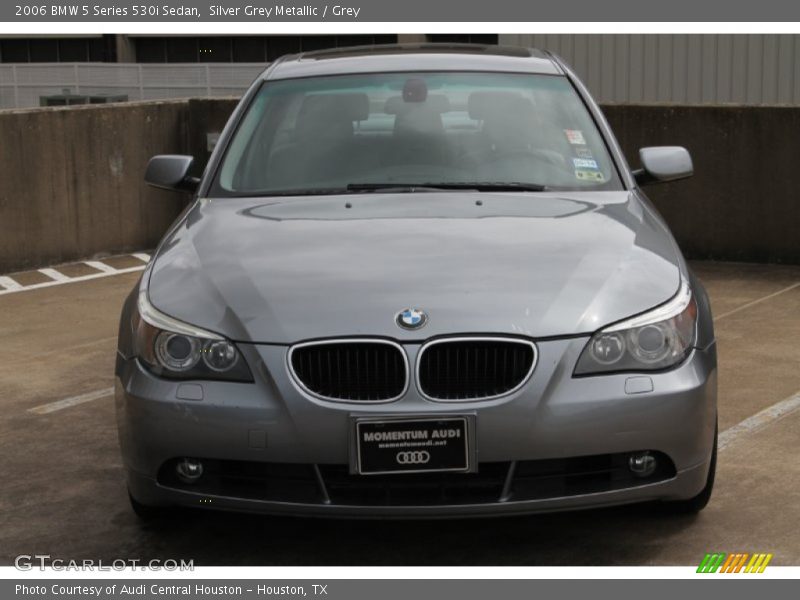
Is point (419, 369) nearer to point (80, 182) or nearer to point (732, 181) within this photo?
point (732, 181)

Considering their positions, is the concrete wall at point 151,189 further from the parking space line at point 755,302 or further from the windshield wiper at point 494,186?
the windshield wiper at point 494,186

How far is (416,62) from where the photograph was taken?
20.6 feet

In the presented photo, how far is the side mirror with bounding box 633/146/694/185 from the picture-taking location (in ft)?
20.2

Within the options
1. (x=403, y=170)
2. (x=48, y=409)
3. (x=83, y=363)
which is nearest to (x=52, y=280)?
(x=83, y=363)

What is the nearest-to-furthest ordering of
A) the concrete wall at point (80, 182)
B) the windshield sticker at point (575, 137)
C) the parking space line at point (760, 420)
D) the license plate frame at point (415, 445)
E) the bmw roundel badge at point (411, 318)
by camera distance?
1. the license plate frame at point (415, 445)
2. the bmw roundel badge at point (411, 318)
3. the windshield sticker at point (575, 137)
4. the parking space line at point (760, 420)
5. the concrete wall at point (80, 182)

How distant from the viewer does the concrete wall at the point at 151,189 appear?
11.0m

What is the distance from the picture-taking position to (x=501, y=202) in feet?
17.5

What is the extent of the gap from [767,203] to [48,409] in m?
6.13

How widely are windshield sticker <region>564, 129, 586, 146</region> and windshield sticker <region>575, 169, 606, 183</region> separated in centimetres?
19

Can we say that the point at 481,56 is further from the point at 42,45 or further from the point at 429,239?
the point at 42,45

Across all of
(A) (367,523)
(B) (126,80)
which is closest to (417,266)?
(A) (367,523)

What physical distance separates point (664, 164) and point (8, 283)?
6341 mm

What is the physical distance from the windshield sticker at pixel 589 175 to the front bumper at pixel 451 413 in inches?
51.6

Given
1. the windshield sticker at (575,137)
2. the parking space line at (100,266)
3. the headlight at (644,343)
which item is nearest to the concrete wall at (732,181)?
the parking space line at (100,266)
